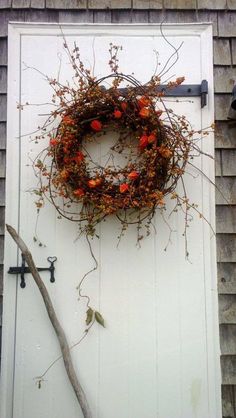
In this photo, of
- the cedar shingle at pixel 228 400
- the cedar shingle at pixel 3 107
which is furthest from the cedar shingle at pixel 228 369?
the cedar shingle at pixel 3 107

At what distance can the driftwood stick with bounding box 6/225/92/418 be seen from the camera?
1.93 metres

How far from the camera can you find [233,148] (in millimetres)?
2158

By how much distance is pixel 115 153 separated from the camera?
2.14m

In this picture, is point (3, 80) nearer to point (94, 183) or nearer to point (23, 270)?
point (94, 183)

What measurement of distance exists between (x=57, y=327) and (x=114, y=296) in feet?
1.05

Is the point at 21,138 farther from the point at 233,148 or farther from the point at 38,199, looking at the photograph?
the point at 233,148

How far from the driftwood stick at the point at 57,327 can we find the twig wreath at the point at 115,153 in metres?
0.21

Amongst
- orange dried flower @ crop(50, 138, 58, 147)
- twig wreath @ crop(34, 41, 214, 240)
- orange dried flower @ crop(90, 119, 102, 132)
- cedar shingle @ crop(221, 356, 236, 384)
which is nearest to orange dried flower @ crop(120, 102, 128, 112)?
twig wreath @ crop(34, 41, 214, 240)

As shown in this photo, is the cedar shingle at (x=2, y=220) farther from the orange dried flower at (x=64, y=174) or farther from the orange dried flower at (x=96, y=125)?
the orange dried flower at (x=96, y=125)

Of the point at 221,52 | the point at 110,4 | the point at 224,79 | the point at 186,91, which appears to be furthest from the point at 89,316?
the point at 110,4

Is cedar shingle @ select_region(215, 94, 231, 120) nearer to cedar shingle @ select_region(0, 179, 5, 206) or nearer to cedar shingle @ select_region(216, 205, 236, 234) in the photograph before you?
cedar shingle @ select_region(216, 205, 236, 234)

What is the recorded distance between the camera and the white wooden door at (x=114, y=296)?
203cm

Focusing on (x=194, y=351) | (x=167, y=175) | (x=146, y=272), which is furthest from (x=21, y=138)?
(x=194, y=351)

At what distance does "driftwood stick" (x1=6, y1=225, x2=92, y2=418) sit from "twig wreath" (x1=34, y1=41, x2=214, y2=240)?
211 mm
